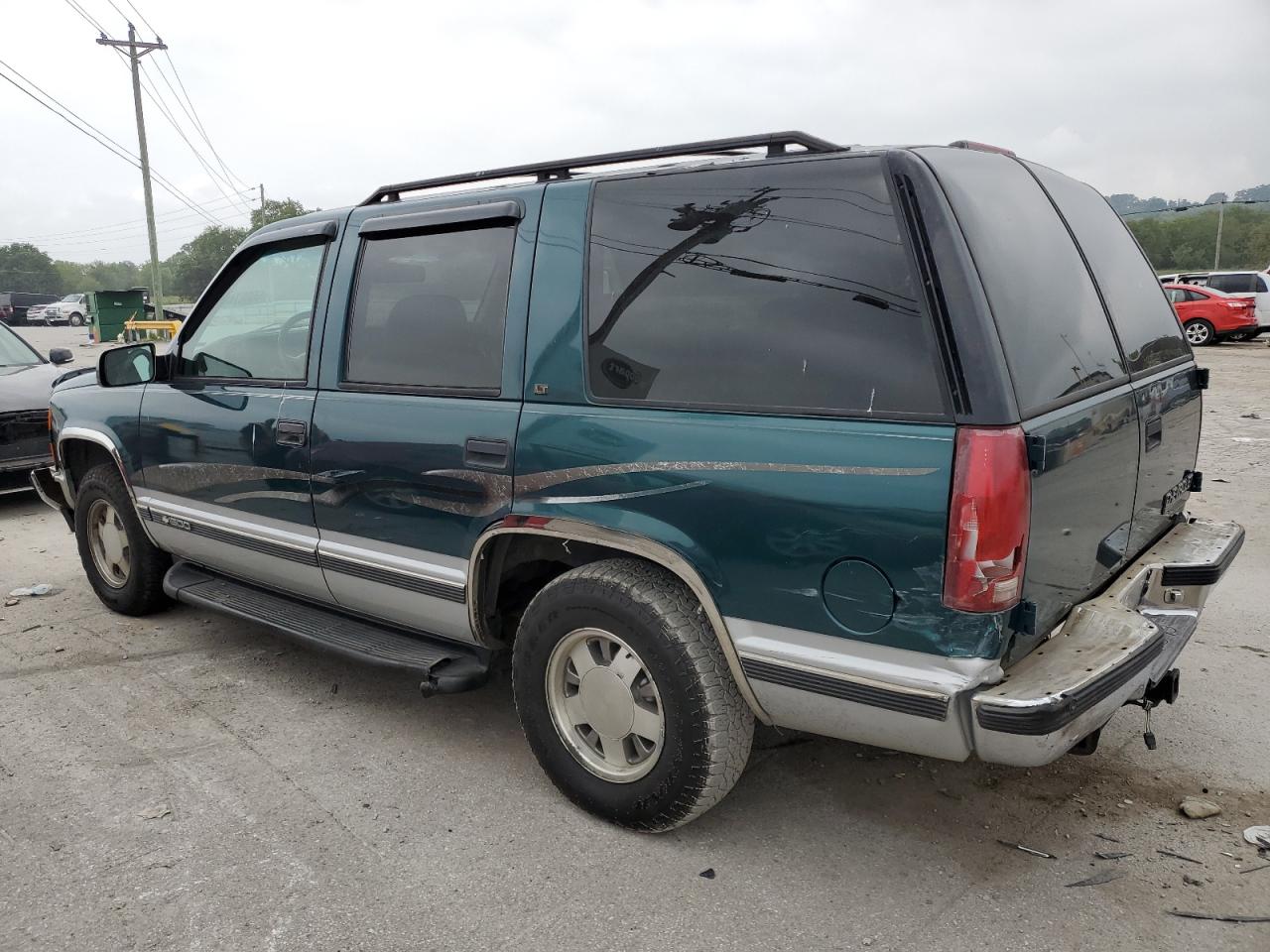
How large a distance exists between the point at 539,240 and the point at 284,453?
4.41 ft

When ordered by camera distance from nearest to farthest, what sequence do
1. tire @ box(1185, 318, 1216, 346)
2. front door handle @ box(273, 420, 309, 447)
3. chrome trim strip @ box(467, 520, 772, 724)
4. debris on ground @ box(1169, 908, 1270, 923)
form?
1. debris on ground @ box(1169, 908, 1270, 923)
2. chrome trim strip @ box(467, 520, 772, 724)
3. front door handle @ box(273, 420, 309, 447)
4. tire @ box(1185, 318, 1216, 346)

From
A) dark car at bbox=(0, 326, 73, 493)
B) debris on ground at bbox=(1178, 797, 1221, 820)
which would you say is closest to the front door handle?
debris on ground at bbox=(1178, 797, 1221, 820)

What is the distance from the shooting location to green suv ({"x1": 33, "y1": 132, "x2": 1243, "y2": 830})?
2301 millimetres

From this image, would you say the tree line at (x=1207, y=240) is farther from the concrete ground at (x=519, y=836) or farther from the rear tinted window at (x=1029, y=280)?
the concrete ground at (x=519, y=836)

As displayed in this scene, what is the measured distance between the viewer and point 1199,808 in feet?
9.83

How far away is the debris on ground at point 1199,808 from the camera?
2969 millimetres

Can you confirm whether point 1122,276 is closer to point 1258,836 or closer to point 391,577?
point 1258,836

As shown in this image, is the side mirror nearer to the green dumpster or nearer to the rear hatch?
the rear hatch

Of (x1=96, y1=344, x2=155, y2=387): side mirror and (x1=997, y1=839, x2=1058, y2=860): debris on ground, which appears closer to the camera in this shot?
(x1=997, y1=839, x2=1058, y2=860): debris on ground

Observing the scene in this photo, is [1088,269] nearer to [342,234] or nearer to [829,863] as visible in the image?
[829,863]

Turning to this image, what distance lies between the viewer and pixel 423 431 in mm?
3211

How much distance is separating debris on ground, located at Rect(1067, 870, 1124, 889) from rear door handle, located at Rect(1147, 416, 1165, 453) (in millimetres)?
1256

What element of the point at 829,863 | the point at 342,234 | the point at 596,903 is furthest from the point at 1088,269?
the point at 342,234

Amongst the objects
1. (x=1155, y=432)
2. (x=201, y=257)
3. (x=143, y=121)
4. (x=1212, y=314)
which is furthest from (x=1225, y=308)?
(x=201, y=257)
